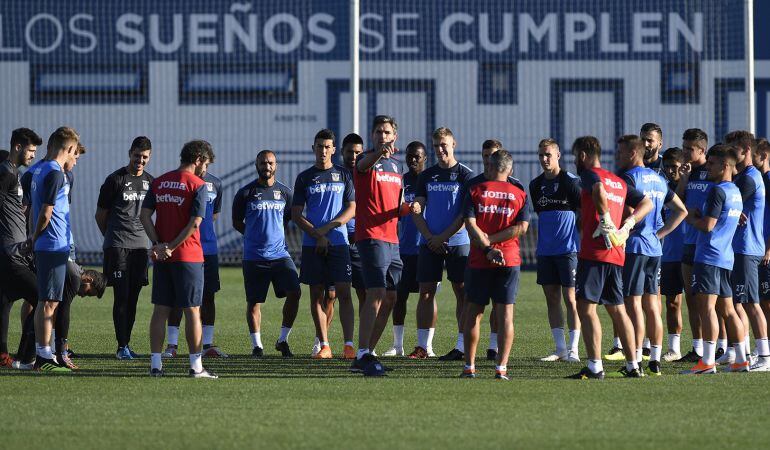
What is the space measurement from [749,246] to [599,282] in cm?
177

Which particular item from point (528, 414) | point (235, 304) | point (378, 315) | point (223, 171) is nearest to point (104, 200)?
point (378, 315)

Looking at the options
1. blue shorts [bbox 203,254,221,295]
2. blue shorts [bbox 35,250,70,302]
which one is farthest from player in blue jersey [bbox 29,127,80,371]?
blue shorts [bbox 203,254,221,295]

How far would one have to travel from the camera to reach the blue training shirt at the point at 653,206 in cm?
970

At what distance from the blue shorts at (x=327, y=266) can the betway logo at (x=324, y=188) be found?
545 millimetres

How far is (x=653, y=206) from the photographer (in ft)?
31.6

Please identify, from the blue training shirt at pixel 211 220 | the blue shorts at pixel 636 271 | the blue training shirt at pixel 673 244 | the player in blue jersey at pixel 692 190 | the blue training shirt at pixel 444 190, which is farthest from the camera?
the blue training shirt at pixel 211 220

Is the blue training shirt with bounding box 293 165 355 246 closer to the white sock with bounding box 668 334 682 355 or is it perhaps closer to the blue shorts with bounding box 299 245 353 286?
the blue shorts with bounding box 299 245 353 286

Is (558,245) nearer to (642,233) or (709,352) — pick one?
(642,233)

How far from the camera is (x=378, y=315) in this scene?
10156 millimetres

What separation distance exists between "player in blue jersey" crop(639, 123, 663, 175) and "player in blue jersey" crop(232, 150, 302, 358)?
3579 millimetres

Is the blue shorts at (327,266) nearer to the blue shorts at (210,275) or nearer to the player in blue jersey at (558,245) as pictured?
the blue shorts at (210,275)

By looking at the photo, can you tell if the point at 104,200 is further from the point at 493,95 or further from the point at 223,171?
the point at 493,95

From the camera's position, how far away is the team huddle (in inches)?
366

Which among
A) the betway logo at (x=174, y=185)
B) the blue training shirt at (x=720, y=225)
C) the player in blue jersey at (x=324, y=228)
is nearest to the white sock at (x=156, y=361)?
the betway logo at (x=174, y=185)
